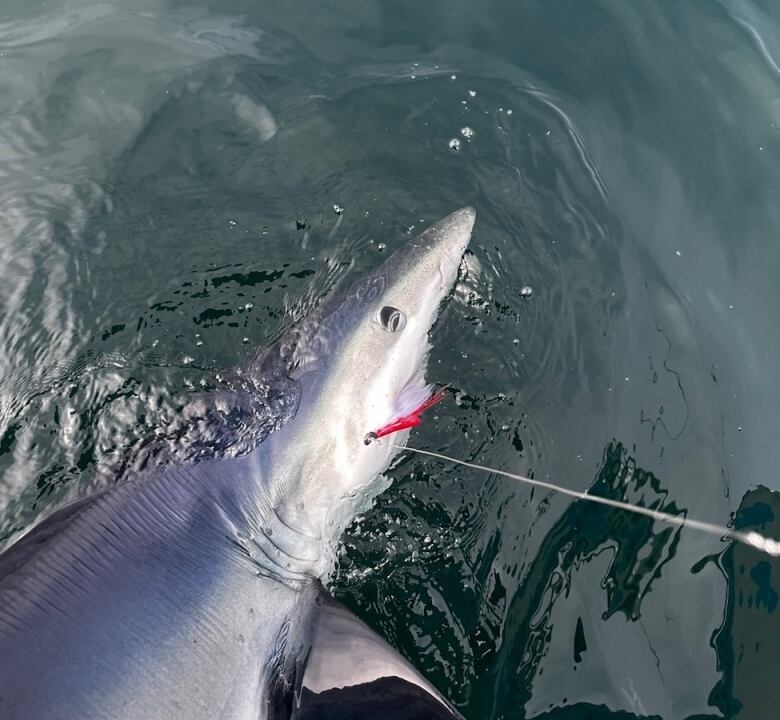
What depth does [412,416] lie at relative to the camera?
3100 mm

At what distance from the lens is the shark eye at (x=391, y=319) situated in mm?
3004

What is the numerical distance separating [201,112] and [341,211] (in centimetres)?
107

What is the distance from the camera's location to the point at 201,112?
14.2 ft

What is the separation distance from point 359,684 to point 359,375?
1.13m

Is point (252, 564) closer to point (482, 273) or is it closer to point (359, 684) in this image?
point (359, 684)

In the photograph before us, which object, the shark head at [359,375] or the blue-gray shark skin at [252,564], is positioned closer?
the blue-gray shark skin at [252,564]

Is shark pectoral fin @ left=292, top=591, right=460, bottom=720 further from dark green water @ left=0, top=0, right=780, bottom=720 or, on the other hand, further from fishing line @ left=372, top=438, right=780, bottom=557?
fishing line @ left=372, top=438, right=780, bottom=557

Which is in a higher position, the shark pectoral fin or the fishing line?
the fishing line

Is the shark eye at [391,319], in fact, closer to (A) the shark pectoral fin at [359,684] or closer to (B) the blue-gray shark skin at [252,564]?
(B) the blue-gray shark skin at [252,564]

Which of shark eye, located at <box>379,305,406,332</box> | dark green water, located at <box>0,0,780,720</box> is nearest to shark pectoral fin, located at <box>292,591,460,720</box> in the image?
dark green water, located at <box>0,0,780,720</box>

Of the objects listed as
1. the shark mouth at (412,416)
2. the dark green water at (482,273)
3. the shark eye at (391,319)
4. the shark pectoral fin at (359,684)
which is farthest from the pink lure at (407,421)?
the shark pectoral fin at (359,684)

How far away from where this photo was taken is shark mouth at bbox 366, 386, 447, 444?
295 cm

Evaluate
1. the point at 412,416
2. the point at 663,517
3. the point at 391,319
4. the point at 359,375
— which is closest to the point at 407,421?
the point at 412,416

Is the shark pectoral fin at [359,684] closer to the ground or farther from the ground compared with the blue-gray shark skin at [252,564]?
closer to the ground
